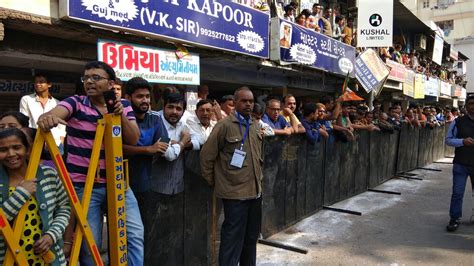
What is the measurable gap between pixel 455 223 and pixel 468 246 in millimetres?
737

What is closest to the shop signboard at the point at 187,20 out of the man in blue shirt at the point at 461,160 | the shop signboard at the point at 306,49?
the shop signboard at the point at 306,49

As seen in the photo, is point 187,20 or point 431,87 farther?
point 431,87

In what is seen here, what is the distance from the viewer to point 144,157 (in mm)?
3111

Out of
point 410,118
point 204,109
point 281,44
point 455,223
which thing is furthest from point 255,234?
point 410,118

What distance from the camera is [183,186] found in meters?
3.68

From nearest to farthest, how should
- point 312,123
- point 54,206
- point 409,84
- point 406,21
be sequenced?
point 54,206 → point 312,123 → point 409,84 → point 406,21

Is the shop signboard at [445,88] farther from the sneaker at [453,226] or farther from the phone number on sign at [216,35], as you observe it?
the sneaker at [453,226]

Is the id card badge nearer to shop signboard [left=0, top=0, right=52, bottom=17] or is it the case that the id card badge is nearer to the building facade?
shop signboard [left=0, top=0, right=52, bottom=17]

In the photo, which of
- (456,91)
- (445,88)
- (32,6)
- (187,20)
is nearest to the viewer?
(32,6)

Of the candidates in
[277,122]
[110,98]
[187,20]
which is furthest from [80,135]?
[187,20]

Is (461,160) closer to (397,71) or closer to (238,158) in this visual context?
(238,158)

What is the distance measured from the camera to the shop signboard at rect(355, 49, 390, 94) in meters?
9.27

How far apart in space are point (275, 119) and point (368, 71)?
480cm

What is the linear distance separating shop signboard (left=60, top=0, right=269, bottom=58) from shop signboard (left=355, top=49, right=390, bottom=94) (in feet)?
7.71
